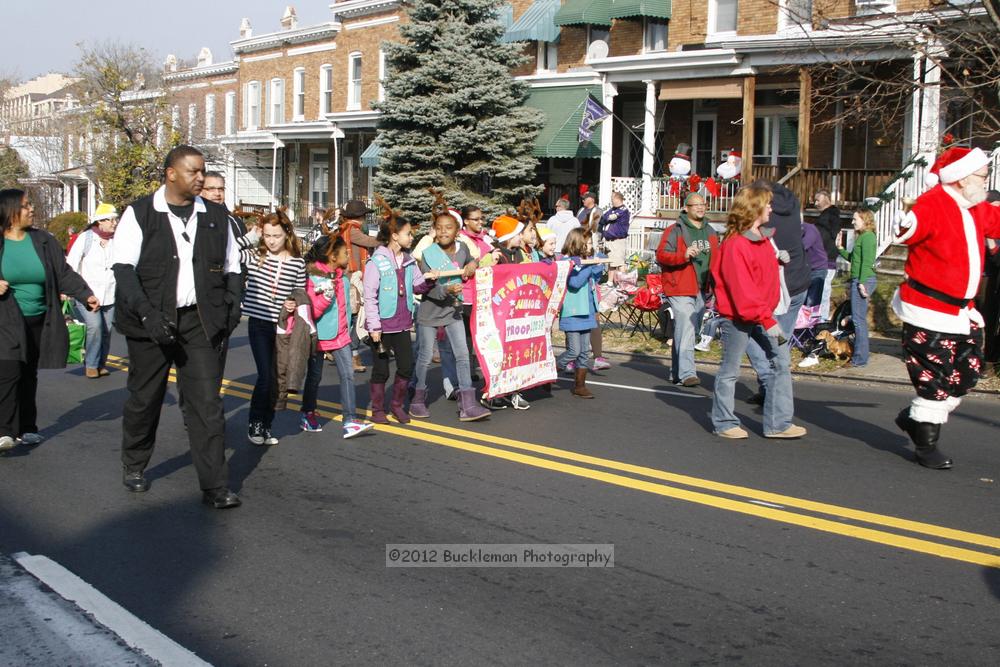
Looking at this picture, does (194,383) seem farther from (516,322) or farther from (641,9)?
(641,9)

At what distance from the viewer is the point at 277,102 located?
43000mm

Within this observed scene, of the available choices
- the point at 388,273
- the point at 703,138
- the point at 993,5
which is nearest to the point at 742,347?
the point at 388,273

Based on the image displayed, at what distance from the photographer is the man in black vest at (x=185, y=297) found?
6.30 metres

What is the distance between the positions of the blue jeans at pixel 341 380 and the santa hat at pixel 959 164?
4.69m

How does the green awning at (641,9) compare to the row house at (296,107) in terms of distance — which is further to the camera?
the row house at (296,107)

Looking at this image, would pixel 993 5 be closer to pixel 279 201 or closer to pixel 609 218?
pixel 609 218

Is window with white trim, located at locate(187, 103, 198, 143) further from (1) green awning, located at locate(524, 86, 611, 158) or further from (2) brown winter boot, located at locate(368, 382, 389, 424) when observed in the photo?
(2) brown winter boot, located at locate(368, 382, 389, 424)

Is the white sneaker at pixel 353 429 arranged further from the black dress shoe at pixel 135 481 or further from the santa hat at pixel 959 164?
the santa hat at pixel 959 164

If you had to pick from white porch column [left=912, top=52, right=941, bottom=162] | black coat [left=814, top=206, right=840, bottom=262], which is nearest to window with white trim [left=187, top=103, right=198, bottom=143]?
white porch column [left=912, top=52, right=941, bottom=162]

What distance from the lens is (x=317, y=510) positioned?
6566 millimetres

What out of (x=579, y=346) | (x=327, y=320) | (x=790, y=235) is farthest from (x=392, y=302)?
(x=790, y=235)

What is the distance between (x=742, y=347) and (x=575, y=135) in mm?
19459

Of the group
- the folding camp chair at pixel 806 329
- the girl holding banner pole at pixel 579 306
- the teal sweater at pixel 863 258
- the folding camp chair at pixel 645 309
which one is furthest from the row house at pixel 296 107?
the girl holding banner pole at pixel 579 306

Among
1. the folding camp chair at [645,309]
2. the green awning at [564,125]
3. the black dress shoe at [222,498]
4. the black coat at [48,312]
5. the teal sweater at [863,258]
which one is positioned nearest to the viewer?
the black dress shoe at [222,498]
